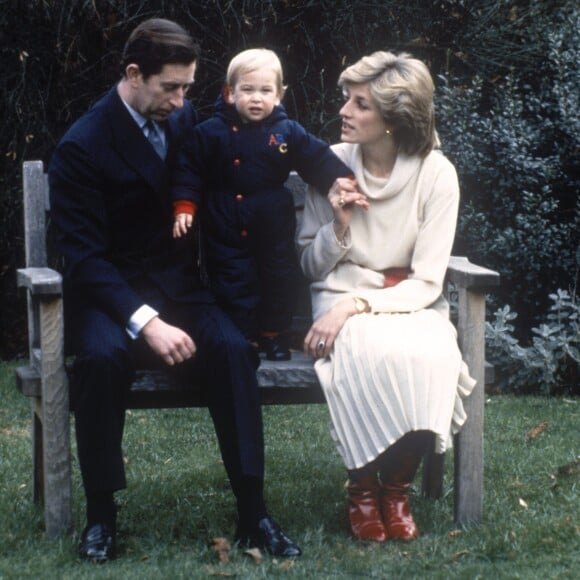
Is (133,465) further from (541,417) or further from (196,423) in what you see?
(541,417)

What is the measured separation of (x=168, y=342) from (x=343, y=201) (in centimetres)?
84

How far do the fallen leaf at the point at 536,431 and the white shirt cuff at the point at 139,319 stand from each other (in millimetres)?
2449

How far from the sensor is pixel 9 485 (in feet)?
17.5

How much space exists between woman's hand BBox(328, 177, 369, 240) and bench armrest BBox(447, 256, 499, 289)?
1.32ft

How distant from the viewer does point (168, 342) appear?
4.29m

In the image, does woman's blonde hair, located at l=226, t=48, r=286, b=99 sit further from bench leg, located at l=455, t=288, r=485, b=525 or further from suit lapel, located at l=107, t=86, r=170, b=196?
bench leg, located at l=455, t=288, r=485, b=525

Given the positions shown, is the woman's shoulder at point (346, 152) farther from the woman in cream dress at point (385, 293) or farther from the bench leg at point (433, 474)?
the bench leg at point (433, 474)

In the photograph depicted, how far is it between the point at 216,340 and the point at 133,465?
1.57 m

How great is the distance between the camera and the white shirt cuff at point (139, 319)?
14.2 ft

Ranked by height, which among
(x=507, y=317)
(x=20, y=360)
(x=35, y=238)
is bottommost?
(x=20, y=360)

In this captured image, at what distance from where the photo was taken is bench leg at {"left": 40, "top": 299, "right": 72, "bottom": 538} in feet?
14.3

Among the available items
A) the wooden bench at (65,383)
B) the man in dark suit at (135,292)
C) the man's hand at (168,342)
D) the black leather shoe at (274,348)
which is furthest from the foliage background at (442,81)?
the man's hand at (168,342)

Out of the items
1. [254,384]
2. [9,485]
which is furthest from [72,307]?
[9,485]

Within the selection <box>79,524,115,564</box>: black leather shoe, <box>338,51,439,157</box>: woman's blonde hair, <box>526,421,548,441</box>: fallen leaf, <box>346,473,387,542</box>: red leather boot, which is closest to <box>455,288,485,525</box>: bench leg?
<box>346,473,387,542</box>: red leather boot
